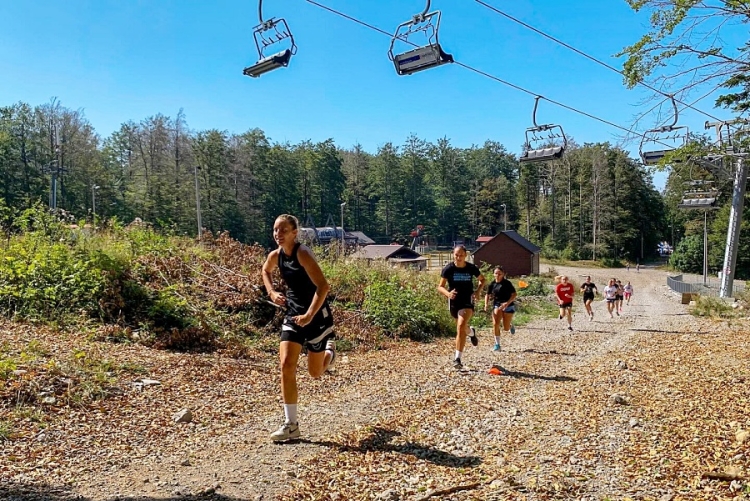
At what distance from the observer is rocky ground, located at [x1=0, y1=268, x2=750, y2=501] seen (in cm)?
363

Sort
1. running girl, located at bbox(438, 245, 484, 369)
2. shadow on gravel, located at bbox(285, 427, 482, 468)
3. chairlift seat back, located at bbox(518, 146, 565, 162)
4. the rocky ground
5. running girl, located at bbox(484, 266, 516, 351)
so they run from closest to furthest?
the rocky ground < shadow on gravel, located at bbox(285, 427, 482, 468) < running girl, located at bbox(438, 245, 484, 369) < running girl, located at bbox(484, 266, 516, 351) < chairlift seat back, located at bbox(518, 146, 565, 162)

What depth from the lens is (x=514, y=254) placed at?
51875 mm

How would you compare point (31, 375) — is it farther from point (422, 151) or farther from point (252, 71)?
point (422, 151)

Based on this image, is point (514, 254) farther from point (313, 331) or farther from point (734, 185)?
point (313, 331)

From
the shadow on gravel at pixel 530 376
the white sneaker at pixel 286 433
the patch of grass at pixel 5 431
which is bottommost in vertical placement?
the shadow on gravel at pixel 530 376

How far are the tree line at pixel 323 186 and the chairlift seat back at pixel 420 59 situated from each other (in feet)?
119

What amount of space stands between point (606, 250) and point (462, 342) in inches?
2883

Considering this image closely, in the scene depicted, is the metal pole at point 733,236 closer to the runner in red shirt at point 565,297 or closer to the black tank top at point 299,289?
the runner in red shirt at point 565,297

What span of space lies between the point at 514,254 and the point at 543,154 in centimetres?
4158

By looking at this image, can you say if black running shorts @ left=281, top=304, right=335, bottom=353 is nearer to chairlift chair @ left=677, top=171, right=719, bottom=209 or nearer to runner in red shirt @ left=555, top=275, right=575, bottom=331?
runner in red shirt @ left=555, top=275, right=575, bottom=331

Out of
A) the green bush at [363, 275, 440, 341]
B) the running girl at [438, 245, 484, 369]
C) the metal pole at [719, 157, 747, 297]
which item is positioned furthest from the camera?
the metal pole at [719, 157, 747, 297]

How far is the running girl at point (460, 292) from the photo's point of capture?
7785 millimetres

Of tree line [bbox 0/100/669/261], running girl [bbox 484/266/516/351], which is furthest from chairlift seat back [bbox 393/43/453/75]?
tree line [bbox 0/100/669/261]

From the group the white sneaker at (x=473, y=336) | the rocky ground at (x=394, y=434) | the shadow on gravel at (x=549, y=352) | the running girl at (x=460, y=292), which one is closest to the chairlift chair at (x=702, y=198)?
the shadow on gravel at (x=549, y=352)
